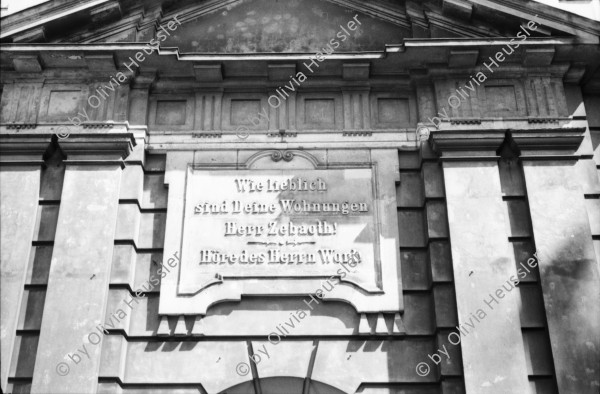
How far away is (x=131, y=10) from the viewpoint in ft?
47.3

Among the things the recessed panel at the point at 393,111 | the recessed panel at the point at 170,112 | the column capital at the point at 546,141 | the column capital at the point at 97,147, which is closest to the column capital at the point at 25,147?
the column capital at the point at 97,147

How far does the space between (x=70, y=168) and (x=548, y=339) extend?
8005 mm

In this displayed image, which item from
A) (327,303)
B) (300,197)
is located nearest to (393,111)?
(300,197)

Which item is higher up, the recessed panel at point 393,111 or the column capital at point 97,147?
the recessed panel at point 393,111

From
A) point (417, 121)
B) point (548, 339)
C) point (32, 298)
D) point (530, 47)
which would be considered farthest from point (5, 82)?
point (548, 339)

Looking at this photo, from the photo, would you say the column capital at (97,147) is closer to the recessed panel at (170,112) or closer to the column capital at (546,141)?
the recessed panel at (170,112)

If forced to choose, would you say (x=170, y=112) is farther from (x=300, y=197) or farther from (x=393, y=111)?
(x=393, y=111)

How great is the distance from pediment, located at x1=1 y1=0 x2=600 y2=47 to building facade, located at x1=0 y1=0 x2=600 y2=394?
40mm

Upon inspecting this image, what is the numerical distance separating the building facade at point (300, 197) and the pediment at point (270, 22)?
0.04m

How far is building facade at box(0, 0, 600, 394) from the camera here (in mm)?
11539

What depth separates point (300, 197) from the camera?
12820 millimetres

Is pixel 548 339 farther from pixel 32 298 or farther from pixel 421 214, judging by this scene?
pixel 32 298

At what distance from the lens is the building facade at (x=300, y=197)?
11539mm

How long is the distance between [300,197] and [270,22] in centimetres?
379
